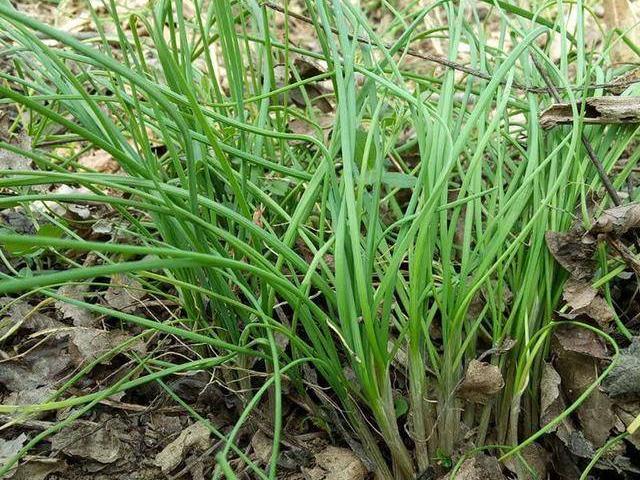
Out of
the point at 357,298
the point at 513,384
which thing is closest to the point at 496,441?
the point at 513,384

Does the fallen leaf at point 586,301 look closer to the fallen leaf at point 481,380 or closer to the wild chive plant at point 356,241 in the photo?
the wild chive plant at point 356,241

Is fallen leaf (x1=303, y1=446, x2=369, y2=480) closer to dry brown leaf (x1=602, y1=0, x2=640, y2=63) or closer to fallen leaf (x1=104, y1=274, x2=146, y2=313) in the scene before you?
fallen leaf (x1=104, y1=274, x2=146, y2=313)

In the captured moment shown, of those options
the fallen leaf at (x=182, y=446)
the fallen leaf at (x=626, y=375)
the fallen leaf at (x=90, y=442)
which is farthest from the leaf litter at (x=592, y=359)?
the fallen leaf at (x=90, y=442)

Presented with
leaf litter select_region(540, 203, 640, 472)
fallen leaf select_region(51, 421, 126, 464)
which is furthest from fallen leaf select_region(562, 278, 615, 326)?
fallen leaf select_region(51, 421, 126, 464)

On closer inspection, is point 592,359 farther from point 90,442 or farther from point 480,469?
point 90,442

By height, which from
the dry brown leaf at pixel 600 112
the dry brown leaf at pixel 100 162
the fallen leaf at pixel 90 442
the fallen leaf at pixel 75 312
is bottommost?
the fallen leaf at pixel 90 442

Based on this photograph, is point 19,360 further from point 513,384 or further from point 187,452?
point 513,384

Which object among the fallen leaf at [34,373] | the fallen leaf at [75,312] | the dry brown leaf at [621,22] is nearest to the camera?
the fallen leaf at [34,373]
